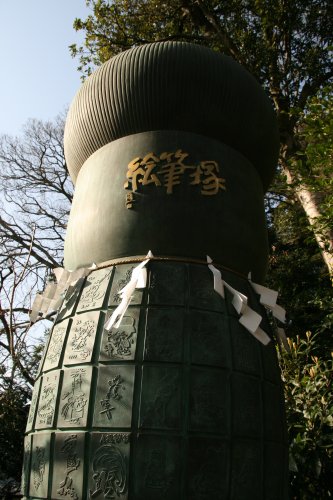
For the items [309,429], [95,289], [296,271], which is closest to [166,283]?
[95,289]

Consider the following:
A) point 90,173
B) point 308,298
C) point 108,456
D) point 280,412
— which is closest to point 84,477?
point 108,456

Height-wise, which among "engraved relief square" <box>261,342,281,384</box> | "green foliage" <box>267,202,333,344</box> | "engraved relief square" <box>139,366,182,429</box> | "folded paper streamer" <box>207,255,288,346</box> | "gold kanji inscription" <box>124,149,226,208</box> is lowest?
"engraved relief square" <box>139,366,182,429</box>

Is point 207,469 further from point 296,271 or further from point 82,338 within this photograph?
point 296,271

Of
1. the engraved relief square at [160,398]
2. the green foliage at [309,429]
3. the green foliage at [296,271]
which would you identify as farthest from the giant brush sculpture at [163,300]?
the green foliage at [296,271]

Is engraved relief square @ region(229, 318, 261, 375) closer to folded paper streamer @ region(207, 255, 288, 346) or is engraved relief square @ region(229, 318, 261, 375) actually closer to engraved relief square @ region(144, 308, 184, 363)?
folded paper streamer @ region(207, 255, 288, 346)

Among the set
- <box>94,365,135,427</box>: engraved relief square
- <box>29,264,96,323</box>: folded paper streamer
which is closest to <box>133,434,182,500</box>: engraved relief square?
<box>94,365,135,427</box>: engraved relief square

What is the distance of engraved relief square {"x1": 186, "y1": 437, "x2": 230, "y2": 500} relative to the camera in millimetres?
2262

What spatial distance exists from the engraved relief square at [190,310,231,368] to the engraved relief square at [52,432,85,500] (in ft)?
2.58

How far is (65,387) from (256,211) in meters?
1.85

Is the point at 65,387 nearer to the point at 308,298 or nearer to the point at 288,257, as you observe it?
the point at 308,298

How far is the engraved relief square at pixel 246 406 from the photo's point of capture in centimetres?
246

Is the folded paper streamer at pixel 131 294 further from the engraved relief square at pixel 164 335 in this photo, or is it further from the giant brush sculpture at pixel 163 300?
the engraved relief square at pixel 164 335

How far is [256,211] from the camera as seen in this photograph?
3.37 meters

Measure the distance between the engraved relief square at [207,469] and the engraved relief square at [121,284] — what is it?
0.87 metres
